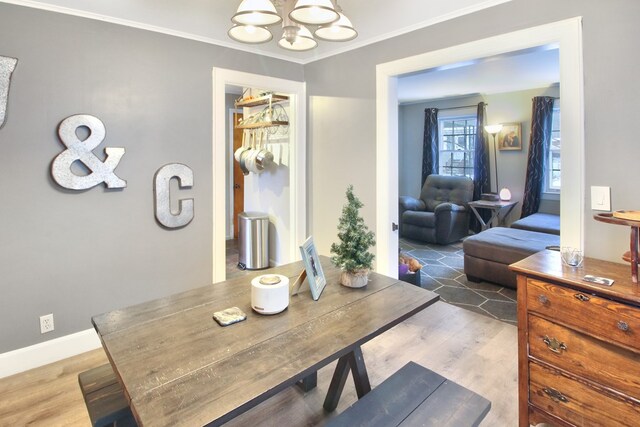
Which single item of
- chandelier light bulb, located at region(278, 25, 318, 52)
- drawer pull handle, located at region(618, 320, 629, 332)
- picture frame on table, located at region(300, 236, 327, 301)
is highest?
chandelier light bulb, located at region(278, 25, 318, 52)

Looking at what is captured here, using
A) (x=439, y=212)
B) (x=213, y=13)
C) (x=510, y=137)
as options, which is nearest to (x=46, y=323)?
(x=213, y=13)

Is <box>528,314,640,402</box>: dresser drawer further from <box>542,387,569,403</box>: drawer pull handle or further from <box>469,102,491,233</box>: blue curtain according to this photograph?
<box>469,102,491,233</box>: blue curtain

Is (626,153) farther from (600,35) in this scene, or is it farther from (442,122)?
(442,122)

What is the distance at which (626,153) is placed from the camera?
1814 millimetres

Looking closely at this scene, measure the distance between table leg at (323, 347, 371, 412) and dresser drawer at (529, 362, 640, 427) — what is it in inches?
31.7

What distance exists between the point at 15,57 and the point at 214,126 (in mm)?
1310

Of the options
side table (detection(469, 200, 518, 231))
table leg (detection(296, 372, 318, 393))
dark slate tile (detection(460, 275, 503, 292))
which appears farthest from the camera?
side table (detection(469, 200, 518, 231))

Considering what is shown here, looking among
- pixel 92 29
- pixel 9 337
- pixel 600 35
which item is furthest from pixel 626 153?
pixel 9 337

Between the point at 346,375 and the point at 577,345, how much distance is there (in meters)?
1.09

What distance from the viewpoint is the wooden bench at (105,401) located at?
1.31 m

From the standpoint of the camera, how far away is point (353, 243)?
1687mm

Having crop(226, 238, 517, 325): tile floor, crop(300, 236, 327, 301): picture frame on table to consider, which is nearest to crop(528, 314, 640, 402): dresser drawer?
crop(300, 236, 327, 301): picture frame on table

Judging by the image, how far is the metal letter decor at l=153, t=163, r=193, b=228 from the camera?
2.81 meters

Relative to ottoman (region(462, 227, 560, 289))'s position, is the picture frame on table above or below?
above
